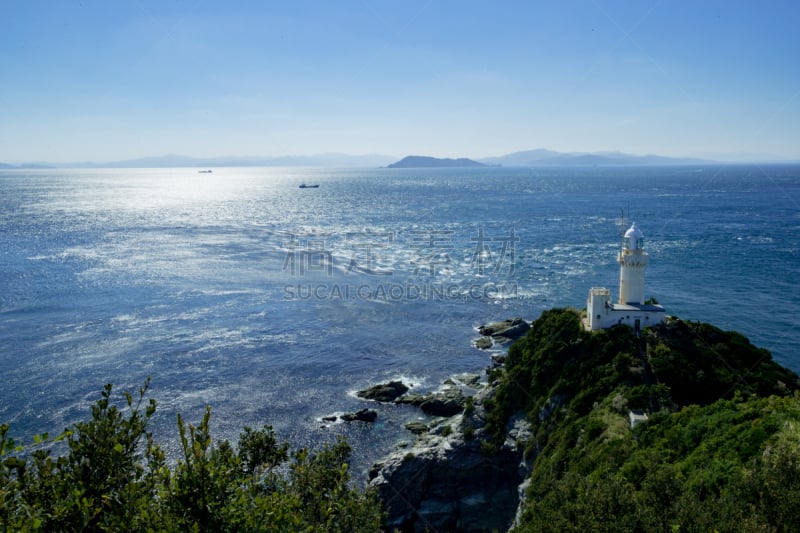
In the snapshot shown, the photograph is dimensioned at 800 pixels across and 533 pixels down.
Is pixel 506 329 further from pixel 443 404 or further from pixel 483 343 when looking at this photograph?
pixel 443 404

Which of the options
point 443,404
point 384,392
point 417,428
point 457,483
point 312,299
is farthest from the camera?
point 312,299

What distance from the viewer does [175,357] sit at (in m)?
54.0

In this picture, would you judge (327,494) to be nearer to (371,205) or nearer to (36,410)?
(36,410)

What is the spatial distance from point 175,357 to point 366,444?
939 inches

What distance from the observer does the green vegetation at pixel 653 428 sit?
15805mm

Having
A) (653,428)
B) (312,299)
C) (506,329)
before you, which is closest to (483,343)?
(506,329)

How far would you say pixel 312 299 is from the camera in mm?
73812

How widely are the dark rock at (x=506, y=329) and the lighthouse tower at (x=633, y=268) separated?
24884 millimetres

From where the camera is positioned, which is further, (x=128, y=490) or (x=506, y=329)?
(x=506, y=329)

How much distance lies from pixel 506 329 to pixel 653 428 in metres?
36.4

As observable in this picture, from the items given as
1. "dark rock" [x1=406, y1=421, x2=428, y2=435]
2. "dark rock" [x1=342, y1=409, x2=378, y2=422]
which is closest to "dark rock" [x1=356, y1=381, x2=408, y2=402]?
"dark rock" [x1=342, y1=409, x2=378, y2=422]

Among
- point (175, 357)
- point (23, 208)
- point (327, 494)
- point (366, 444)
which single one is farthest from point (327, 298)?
point (23, 208)

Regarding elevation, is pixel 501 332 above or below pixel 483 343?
above

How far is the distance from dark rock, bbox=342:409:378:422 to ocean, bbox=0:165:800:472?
691mm
